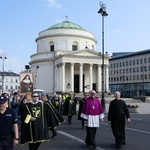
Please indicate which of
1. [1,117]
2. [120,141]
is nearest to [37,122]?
[1,117]

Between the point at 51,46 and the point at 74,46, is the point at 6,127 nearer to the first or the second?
the point at 74,46

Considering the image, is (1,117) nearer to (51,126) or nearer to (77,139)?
(51,126)

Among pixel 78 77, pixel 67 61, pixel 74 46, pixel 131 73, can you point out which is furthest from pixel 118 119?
pixel 131 73

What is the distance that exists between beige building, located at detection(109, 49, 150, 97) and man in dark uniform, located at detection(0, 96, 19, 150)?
3521 inches

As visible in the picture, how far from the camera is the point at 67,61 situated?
2474 inches

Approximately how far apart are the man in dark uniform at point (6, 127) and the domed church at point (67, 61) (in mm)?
57293

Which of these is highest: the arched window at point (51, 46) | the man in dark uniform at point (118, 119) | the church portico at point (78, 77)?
the arched window at point (51, 46)

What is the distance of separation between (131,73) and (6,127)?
10249 centimetres

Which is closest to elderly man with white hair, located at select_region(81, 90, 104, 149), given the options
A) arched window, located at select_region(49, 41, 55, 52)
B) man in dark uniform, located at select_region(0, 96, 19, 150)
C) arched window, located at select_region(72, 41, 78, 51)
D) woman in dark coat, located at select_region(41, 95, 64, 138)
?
woman in dark coat, located at select_region(41, 95, 64, 138)

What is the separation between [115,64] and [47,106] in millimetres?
105142

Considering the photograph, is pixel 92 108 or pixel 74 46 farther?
pixel 74 46

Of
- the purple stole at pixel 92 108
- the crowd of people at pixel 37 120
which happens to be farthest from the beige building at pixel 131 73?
the purple stole at pixel 92 108

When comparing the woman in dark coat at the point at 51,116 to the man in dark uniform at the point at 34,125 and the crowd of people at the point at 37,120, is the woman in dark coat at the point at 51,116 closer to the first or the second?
the crowd of people at the point at 37,120

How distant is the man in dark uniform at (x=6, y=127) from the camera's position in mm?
5332
